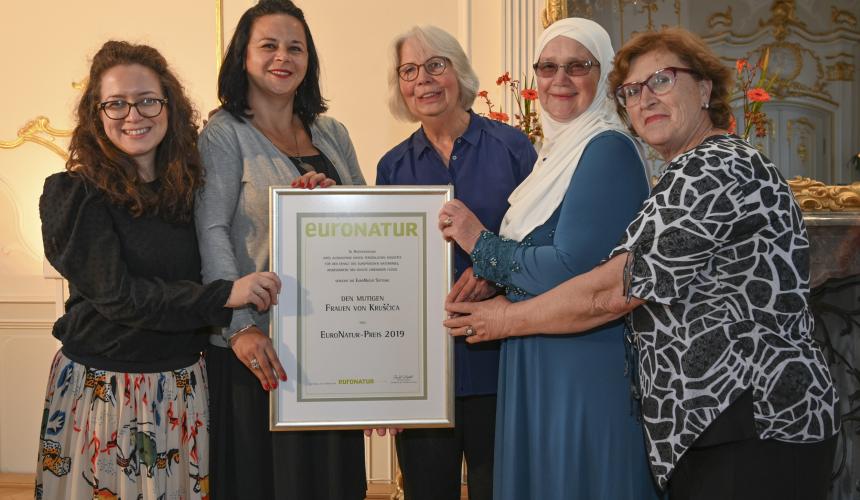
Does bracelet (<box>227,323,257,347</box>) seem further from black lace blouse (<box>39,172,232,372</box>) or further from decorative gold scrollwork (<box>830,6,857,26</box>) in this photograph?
decorative gold scrollwork (<box>830,6,857,26</box>)

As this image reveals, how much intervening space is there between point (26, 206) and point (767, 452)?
14.0ft

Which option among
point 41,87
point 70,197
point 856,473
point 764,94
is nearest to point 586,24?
point 70,197

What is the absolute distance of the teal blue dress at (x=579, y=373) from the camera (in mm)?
1823

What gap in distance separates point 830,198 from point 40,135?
13.8 feet

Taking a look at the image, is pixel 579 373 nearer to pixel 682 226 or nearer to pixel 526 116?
pixel 682 226

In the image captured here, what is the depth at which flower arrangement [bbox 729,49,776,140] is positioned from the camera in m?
3.37

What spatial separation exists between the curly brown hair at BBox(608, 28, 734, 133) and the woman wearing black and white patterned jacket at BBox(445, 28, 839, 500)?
0.30 ft

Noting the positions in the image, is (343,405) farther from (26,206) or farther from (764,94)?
(26,206)

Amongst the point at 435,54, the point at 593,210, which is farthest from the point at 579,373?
the point at 435,54

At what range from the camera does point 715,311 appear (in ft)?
5.19

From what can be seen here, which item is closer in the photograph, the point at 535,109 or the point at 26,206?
the point at 535,109

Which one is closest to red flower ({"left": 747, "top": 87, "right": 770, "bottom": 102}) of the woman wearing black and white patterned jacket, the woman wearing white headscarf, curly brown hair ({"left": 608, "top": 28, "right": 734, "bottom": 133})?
the woman wearing white headscarf

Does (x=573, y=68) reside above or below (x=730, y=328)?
above

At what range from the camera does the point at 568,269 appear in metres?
1.84
